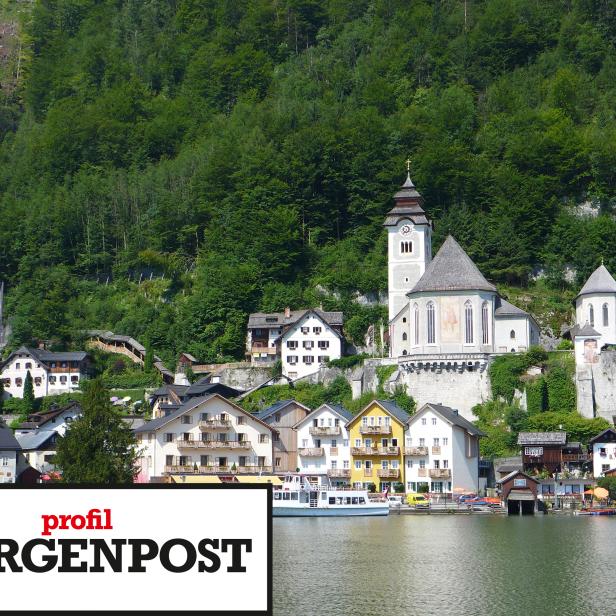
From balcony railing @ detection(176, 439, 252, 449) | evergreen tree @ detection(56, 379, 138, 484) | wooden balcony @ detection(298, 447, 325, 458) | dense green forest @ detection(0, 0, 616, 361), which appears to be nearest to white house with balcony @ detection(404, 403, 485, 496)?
wooden balcony @ detection(298, 447, 325, 458)

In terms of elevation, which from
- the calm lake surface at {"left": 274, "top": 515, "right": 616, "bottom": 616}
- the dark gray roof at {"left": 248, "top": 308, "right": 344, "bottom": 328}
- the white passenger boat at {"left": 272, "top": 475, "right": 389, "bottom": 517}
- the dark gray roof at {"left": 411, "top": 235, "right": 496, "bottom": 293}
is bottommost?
the calm lake surface at {"left": 274, "top": 515, "right": 616, "bottom": 616}

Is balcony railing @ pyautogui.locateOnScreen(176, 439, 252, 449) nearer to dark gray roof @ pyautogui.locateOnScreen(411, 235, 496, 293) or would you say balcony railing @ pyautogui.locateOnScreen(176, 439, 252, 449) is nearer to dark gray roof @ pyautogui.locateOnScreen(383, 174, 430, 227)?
dark gray roof @ pyautogui.locateOnScreen(411, 235, 496, 293)

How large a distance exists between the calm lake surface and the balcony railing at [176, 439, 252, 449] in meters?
14.4

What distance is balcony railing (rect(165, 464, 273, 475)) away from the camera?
74.2 metres

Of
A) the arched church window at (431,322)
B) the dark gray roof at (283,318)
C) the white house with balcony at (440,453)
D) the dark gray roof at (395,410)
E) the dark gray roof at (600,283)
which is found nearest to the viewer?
the white house with balcony at (440,453)

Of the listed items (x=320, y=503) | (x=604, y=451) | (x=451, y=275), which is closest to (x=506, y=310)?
(x=451, y=275)

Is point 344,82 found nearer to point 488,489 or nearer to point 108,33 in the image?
point 108,33

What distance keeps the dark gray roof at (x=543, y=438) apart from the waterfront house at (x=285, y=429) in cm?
1312

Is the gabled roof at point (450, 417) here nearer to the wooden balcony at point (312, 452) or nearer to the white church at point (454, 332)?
the white church at point (454, 332)

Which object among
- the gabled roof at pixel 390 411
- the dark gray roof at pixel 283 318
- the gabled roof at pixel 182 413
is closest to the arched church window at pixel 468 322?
the gabled roof at pixel 390 411

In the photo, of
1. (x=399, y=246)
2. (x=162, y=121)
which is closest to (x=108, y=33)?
(x=162, y=121)

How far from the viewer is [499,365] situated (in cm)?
7688

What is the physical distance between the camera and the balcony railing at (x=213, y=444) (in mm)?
74938

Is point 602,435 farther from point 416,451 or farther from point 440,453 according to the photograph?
point 416,451
